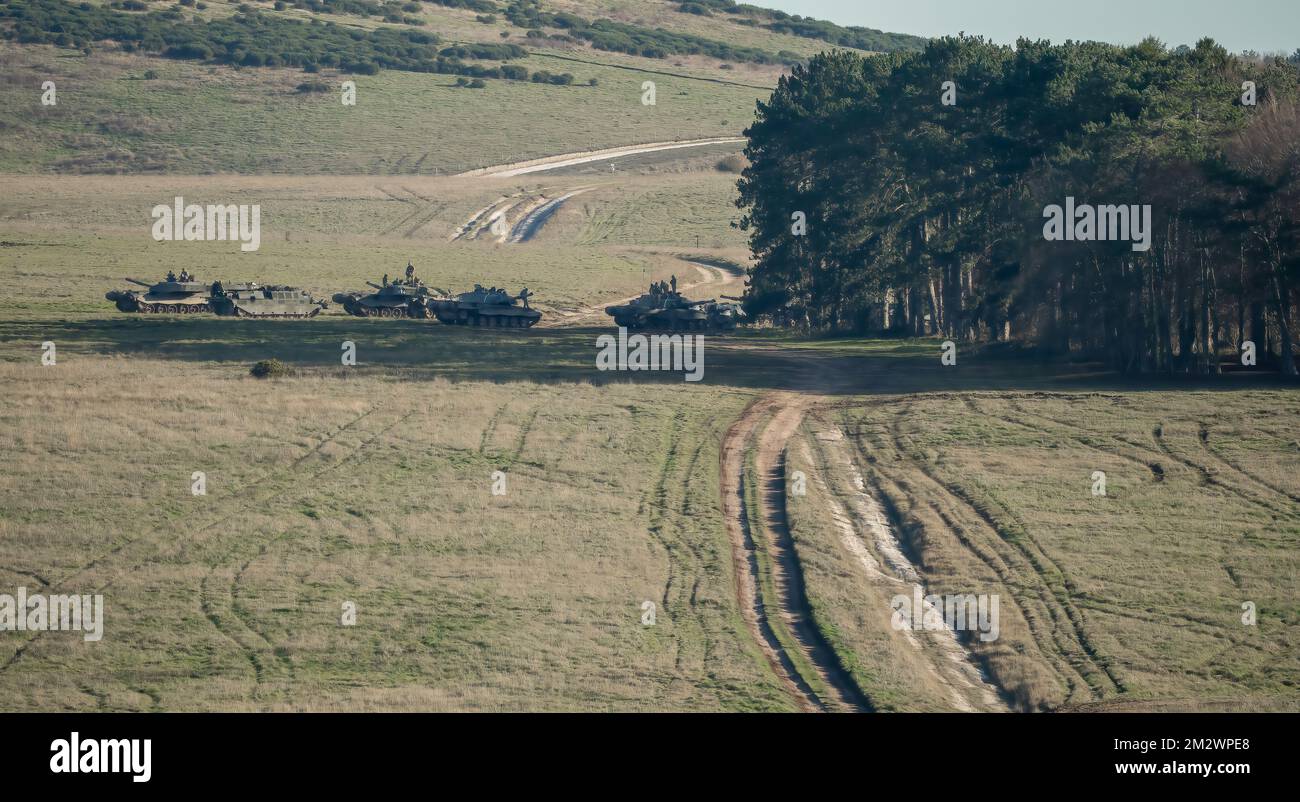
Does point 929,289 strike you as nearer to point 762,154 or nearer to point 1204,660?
point 762,154

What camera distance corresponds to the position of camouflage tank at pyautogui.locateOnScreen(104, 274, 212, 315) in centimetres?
6203

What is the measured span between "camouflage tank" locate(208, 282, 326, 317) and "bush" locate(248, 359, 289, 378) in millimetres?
18068

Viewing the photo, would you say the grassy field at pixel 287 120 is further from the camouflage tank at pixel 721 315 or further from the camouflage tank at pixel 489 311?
the camouflage tank at pixel 721 315

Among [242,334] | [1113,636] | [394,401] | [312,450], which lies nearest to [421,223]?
[242,334]

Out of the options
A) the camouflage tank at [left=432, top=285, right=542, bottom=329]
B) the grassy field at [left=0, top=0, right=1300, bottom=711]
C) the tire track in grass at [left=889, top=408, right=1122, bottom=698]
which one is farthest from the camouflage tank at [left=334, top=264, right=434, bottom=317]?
the tire track in grass at [left=889, top=408, right=1122, bottom=698]

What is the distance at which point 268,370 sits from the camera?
44.8 meters

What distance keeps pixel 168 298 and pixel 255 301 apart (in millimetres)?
3492

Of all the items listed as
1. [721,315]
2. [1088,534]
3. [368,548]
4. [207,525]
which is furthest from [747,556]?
[721,315]

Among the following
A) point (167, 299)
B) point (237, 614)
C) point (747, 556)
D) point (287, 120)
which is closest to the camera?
point (237, 614)

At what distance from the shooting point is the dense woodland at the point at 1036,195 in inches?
1822

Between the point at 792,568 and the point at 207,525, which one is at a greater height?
the point at 207,525

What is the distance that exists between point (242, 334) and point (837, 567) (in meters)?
35.6

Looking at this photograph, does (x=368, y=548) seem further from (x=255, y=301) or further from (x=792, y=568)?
(x=255, y=301)

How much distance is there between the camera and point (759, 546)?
1111 inches
